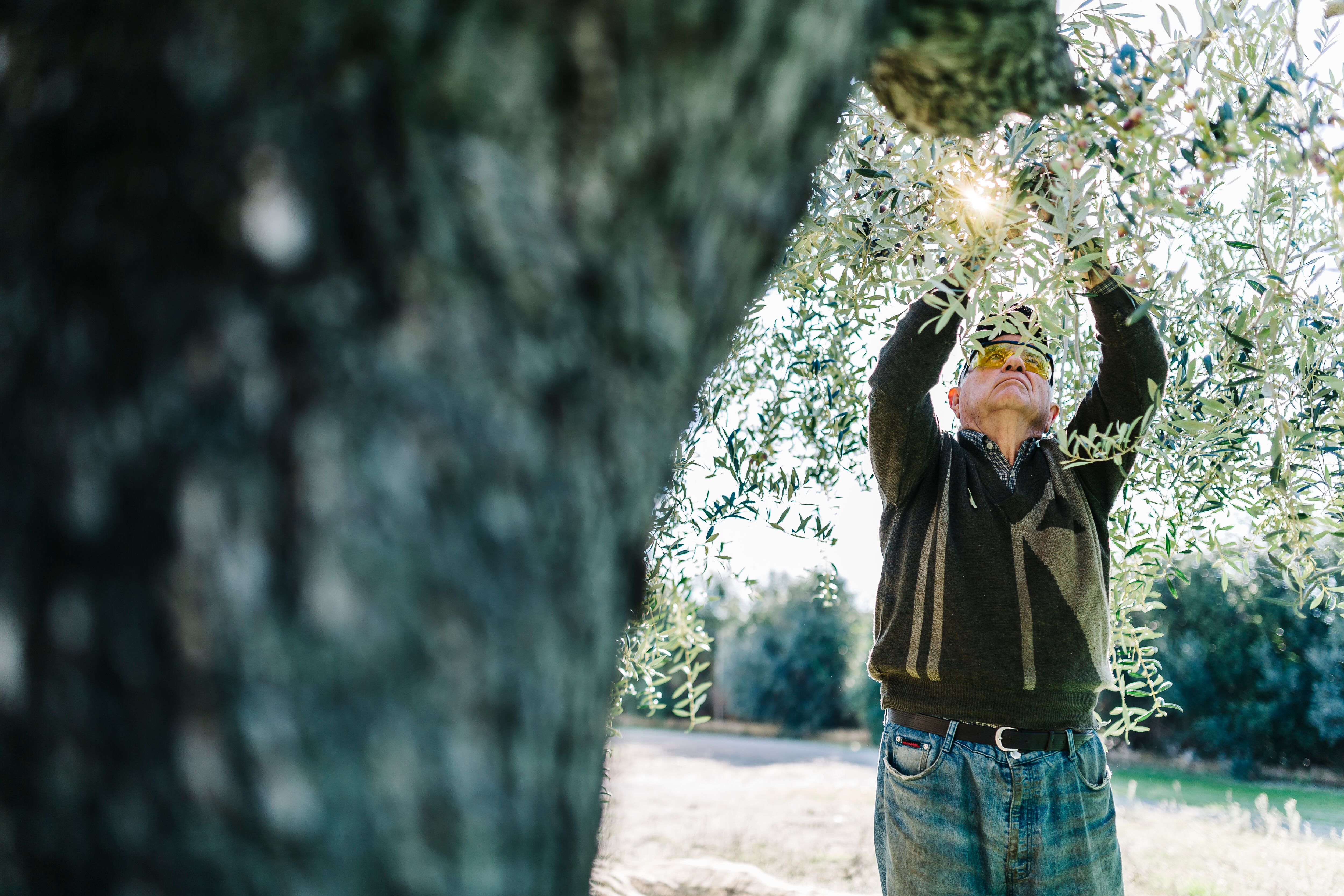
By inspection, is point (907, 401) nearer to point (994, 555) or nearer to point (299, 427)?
point (994, 555)

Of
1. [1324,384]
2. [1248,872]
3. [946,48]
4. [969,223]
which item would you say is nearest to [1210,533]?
[1324,384]

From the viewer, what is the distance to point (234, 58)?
1.94 ft

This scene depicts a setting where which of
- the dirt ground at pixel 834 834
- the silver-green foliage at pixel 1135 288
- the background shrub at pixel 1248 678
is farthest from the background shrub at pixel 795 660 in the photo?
the silver-green foliage at pixel 1135 288

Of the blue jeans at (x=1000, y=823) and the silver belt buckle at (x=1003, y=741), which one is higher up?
the silver belt buckle at (x=1003, y=741)

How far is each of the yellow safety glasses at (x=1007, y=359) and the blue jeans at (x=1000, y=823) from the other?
126 centimetres

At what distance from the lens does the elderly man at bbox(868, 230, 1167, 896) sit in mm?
2396

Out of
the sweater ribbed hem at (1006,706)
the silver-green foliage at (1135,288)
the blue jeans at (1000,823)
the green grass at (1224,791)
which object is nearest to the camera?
the silver-green foliage at (1135,288)

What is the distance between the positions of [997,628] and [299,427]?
8.25 ft

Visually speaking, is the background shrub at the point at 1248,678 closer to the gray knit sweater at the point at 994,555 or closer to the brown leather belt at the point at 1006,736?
the gray knit sweater at the point at 994,555

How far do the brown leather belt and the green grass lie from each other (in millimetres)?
9751

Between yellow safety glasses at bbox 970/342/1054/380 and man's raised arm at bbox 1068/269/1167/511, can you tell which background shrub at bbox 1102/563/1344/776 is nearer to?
man's raised arm at bbox 1068/269/1167/511

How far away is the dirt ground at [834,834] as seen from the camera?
6.91 meters

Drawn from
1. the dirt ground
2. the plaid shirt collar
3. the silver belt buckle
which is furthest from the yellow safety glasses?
the dirt ground

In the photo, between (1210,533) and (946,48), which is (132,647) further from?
(1210,533)
